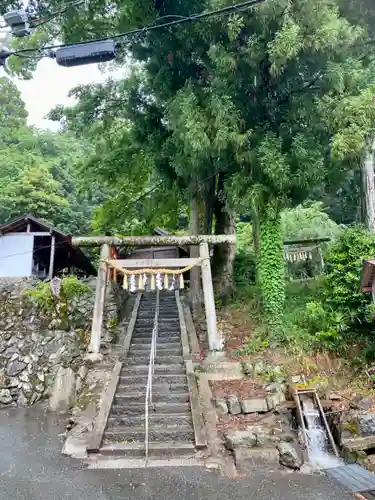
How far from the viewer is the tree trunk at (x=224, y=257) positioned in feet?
50.7

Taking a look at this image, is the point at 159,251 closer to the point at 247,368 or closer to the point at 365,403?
the point at 247,368

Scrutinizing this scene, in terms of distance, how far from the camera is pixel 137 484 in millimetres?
6176

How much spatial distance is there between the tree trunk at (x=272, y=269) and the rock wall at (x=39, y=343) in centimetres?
536

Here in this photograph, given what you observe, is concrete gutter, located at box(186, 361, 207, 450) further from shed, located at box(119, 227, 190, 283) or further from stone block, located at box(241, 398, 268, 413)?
shed, located at box(119, 227, 190, 283)

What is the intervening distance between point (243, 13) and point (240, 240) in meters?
11.8

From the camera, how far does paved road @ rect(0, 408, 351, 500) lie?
582 centimetres

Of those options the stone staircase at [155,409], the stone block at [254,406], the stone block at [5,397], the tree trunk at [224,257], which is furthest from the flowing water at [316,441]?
the stone block at [5,397]

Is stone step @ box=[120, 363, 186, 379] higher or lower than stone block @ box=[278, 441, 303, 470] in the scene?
higher

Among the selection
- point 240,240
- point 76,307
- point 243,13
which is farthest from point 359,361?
point 240,240

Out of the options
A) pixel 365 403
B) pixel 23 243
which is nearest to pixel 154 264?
pixel 365 403

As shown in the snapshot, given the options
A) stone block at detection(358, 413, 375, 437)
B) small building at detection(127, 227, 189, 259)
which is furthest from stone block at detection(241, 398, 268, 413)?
small building at detection(127, 227, 189, 259)

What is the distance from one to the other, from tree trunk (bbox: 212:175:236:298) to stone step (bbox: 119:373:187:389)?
6.03 metres

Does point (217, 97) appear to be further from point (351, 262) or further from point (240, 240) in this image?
point (240, 240)

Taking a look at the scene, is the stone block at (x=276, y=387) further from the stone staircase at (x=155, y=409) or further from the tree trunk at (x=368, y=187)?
the tree trunk at (x=368, y=187)
